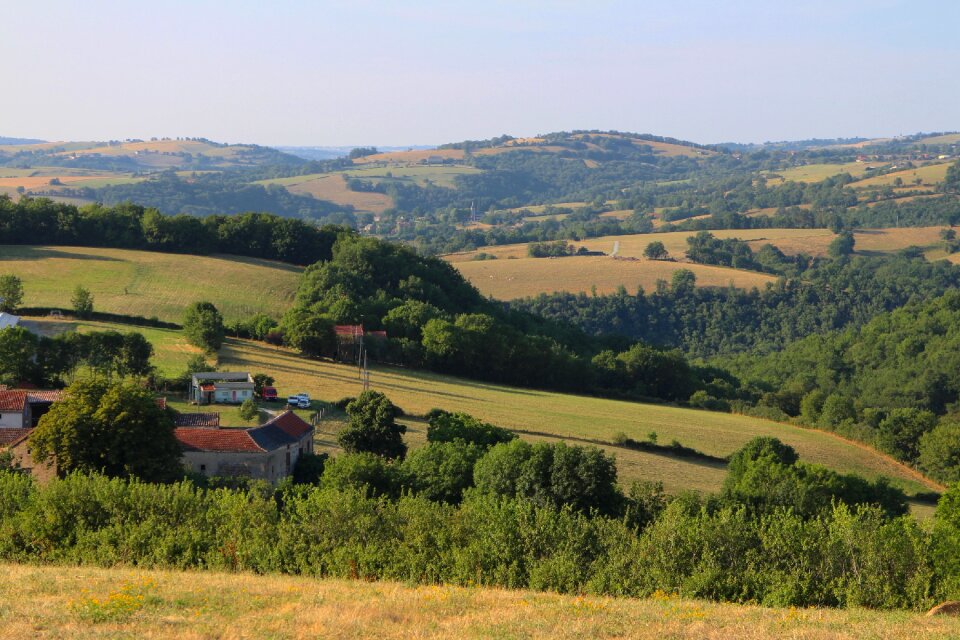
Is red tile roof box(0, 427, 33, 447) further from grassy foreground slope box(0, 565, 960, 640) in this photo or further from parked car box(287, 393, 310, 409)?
grassy foreground slope box(0, 565, 960, 640)

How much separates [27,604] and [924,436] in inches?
2196

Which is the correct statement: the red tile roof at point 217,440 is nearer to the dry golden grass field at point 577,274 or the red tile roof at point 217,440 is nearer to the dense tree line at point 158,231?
the dense tree line at point 158,231

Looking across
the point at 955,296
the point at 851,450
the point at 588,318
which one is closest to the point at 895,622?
the point at 851,450

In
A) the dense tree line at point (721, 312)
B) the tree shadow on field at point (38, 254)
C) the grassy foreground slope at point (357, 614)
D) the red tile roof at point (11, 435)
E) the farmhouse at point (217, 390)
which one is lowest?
the dense tree line at point (721, 312)

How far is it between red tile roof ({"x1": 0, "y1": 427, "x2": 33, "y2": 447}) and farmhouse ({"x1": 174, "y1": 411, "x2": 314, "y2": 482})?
6133 millimetres

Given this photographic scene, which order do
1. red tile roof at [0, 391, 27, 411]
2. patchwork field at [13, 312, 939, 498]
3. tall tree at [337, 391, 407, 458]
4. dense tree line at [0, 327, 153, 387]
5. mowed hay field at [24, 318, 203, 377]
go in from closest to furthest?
red tile roof at [0, 391, 27, 411] → tall tree at [337, 391, 407, 458] → patchwork field at [13, 312, 939, 498] → dense tree line at [0, 327, 153, 387] → mowed hay field at [24, 318, 203, 377]

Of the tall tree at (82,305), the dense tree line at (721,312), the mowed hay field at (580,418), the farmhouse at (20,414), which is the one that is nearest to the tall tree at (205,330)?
the mowed hay field at (580,418)

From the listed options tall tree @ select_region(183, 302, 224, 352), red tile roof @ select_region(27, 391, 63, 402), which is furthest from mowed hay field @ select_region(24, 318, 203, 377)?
red tile roof @ select_region(27, 391, 63, 402)

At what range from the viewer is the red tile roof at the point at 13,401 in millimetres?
46062

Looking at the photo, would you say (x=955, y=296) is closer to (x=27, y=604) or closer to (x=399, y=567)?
(x=399, y=567)

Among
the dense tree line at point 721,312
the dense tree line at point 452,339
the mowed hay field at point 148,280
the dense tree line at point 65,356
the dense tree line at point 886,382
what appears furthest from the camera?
the dense tree line at point 721,312

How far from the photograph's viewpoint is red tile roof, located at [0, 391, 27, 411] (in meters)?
46.1

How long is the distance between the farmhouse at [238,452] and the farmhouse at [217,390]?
33.2ft

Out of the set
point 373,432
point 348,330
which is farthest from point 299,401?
point 348,330
